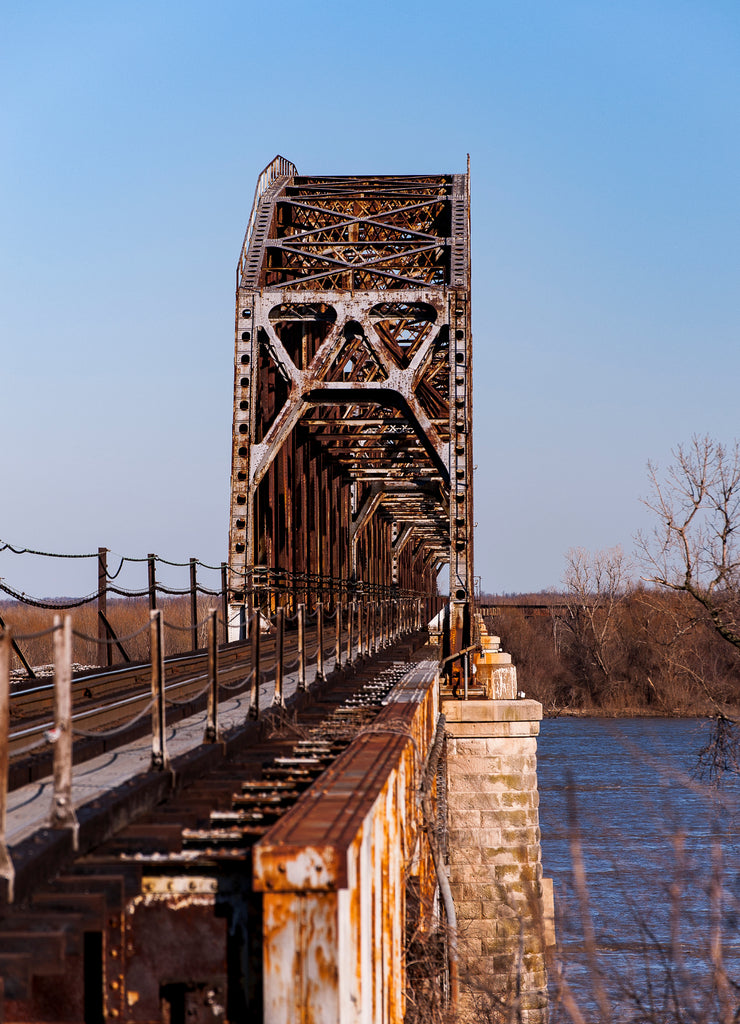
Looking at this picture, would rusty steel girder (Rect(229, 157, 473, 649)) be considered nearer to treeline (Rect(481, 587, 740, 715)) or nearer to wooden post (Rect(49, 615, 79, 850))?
wooden post (Rect(49, 615, 79, 850))

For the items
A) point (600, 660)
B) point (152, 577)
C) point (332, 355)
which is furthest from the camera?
point (600, 660)

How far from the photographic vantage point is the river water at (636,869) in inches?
388

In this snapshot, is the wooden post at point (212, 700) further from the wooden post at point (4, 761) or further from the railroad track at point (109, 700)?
the wooden post at point (4, 761)

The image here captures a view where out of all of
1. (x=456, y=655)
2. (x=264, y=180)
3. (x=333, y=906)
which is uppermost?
(x=264, y=180)

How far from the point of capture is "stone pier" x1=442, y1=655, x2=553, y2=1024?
78.1ft

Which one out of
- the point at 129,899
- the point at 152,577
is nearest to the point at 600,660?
the point at 152,577

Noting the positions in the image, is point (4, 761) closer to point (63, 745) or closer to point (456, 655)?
point (63, 745)

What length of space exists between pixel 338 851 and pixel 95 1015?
67.7 inches

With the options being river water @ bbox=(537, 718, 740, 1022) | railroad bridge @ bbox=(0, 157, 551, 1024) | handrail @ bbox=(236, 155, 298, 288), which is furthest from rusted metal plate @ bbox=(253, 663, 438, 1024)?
handrail @ bbox=(236, 155, 298, 288)

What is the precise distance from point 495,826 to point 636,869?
16.6 metres

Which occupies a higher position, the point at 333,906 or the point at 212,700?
the point at 212,700

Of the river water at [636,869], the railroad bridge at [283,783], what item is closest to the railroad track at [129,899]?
the railroad bridge at [283,783]

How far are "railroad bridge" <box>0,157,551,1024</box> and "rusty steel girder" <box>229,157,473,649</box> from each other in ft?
0.30

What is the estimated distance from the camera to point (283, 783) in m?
7.54
